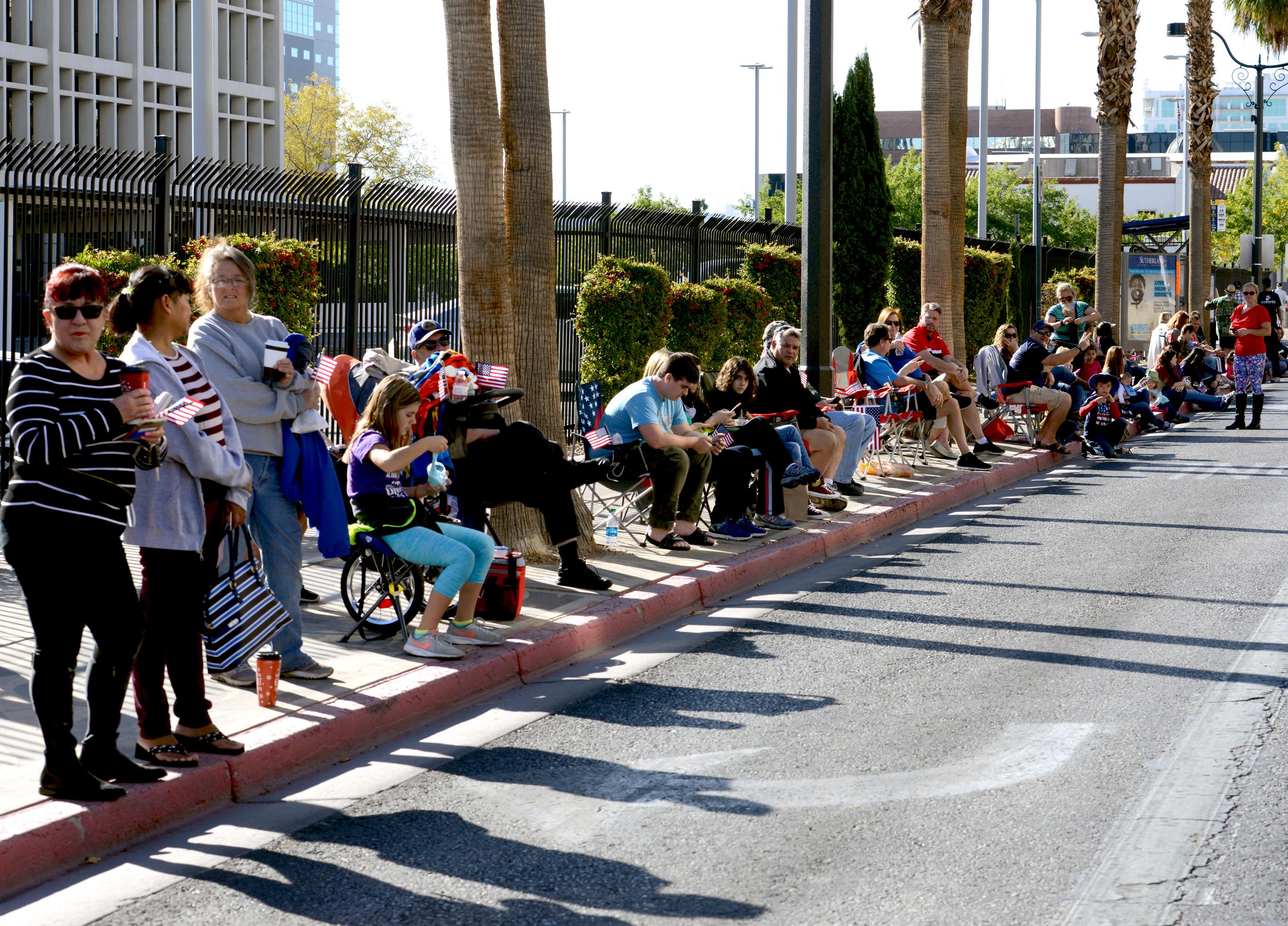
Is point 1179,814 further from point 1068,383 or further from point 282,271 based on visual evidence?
point 1068,383

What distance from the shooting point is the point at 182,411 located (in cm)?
571

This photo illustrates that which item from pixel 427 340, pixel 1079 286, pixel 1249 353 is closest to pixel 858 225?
→ pixel 1249 353

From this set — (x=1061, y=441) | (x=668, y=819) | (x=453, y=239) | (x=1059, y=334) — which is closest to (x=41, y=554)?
(x=668, y=819)

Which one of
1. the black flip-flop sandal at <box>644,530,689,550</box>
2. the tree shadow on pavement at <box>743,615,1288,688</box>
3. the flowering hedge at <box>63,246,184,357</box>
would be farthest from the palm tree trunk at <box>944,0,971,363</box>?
the tree shadow on pavement at <box>743,615,1288,688</box>

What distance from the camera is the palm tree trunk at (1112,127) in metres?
30.3

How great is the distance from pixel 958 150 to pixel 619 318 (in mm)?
7225

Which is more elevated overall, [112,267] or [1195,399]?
[112,267]

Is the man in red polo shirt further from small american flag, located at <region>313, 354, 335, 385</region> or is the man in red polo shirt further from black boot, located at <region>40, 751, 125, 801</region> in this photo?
black boot, located at <region>40, 751, 125, 801</region>

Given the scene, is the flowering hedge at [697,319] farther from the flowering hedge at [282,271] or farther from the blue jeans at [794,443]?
the blue jeans at [794,443]

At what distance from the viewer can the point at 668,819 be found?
560cm

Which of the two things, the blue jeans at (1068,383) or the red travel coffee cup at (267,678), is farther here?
the blue jeans at (1068,383)

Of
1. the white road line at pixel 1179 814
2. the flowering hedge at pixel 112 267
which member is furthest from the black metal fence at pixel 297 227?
the white road line at pixel 1179 814

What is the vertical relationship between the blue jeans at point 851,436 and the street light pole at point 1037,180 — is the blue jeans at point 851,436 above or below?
below

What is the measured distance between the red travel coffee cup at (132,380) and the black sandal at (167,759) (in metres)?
1.46
